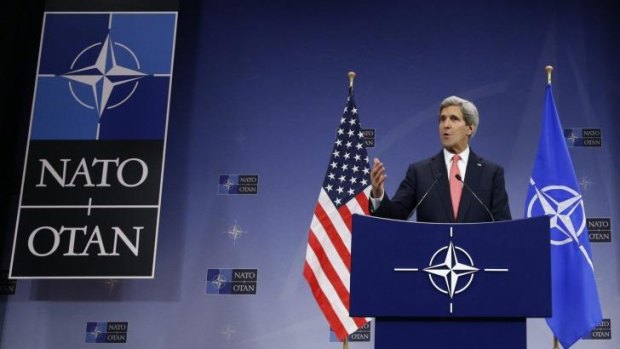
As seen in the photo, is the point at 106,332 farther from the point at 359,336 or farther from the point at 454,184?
the point at 454,184

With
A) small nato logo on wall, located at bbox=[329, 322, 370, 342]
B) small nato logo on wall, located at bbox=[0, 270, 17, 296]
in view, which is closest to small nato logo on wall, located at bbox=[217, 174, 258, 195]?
small nato logo on wall, located at bbox=[329, 322, 370, 342]

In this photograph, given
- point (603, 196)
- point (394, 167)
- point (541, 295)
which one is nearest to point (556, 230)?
point (603, 196)

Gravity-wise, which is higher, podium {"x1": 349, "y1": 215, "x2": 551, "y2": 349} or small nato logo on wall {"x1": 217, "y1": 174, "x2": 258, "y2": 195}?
small nato logo on wall {"x1": 217, "y1": 174, "x2": 258, "y2": 195}

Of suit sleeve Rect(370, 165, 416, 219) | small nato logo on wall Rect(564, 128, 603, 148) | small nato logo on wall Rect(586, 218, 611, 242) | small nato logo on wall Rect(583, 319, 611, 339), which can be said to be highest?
small nato logo on wall Rect(564, 128, 603, 148)

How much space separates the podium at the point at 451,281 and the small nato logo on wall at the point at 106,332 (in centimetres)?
328

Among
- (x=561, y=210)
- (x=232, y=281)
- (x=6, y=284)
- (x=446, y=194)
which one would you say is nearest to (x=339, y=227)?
(x=232, y=281)

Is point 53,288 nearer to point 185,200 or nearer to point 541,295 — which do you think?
point 185,200

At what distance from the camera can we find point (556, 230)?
4852 mm

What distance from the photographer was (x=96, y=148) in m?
5.77

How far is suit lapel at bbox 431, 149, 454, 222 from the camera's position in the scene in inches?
138

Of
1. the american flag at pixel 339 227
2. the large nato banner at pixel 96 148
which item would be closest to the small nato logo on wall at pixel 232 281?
the large nato banner at pixel 96 148

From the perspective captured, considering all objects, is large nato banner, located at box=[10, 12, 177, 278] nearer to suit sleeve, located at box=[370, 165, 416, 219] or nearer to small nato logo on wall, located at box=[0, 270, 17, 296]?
small nato logo on wall, located at box=[0, 270, 17, 296]

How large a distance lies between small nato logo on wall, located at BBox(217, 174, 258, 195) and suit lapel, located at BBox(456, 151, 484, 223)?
2.45m

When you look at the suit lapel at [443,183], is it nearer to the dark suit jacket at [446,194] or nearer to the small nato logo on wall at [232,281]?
the dark suit jacket at [446,194]
